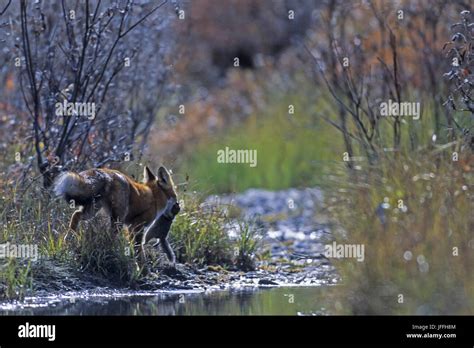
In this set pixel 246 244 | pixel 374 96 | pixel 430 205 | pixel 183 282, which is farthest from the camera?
pixel 374 96

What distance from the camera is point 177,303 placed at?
11469 mm

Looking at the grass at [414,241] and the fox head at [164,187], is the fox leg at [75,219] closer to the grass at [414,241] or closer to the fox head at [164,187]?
the fox head at [164,187]

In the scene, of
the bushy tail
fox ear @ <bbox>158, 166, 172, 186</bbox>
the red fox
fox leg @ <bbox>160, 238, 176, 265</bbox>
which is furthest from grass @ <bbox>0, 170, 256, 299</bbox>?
fox ear @ <bbox>158, 166, 172, 186</bbox>

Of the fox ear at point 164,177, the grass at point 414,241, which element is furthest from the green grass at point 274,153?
the grass at point 414,241

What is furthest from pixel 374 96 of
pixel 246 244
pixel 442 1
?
pixel 246 244

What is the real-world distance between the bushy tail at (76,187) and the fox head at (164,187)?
0.99 metres

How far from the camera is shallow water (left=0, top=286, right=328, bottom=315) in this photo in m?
10.9

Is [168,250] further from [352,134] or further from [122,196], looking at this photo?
[352,134]

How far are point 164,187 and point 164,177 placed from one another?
0.11m

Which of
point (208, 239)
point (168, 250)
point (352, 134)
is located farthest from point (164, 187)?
point (352, 134)

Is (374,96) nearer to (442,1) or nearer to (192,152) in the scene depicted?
(442,1)

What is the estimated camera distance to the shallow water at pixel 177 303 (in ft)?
35.7
